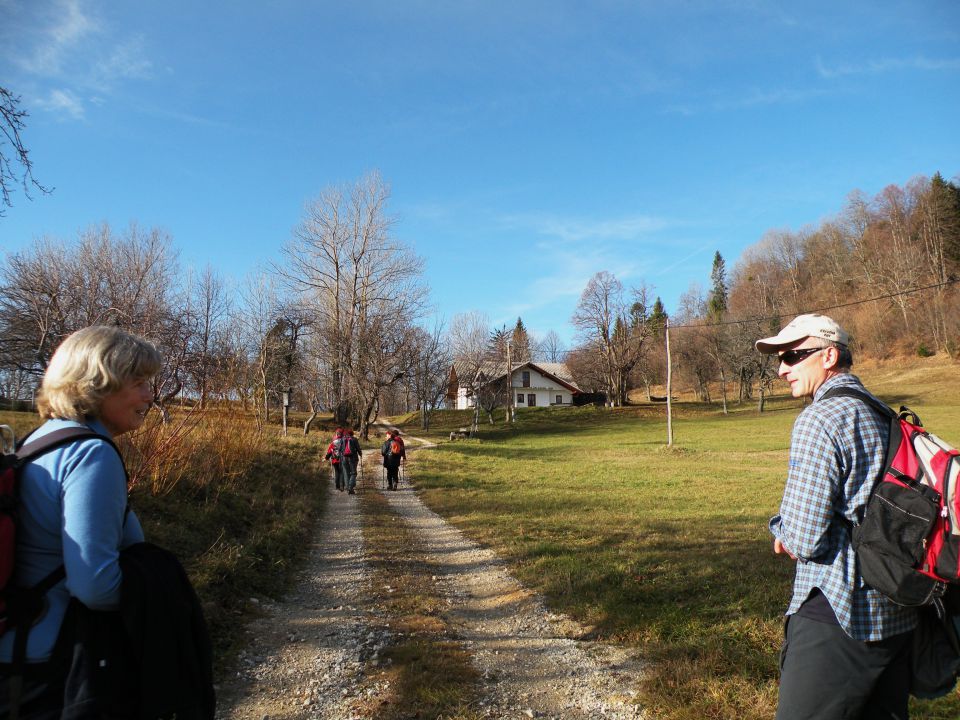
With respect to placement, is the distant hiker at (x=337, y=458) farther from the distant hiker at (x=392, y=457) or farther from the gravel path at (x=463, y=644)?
the gravel path at (x=463, y=644)

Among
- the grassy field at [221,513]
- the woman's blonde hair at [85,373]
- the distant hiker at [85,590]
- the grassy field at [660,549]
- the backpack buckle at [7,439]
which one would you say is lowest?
the grassy field at [660,549]

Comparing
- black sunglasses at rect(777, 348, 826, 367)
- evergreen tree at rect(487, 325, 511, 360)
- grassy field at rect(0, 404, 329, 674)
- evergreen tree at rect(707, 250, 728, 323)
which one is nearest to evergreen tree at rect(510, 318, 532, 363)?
evergreen tree at rect(487, 325, 511, 360)

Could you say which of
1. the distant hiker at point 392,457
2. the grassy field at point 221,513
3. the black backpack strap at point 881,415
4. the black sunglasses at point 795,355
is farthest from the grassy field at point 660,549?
the grassy field at point 221,513

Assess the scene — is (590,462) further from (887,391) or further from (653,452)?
(887,391)

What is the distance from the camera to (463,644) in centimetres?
520

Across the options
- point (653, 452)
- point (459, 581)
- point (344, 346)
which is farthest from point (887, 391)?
point (459, 581)

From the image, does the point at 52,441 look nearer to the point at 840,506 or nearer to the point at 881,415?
the point at 840,506

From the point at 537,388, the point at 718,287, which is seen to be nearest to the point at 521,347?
the point at 537,388

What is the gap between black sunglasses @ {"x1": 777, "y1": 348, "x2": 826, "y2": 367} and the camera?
8.52ft

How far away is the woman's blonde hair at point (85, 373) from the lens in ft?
6.37

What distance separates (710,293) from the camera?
10688cm

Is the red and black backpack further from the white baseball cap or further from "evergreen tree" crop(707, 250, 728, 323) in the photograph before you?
"evergreen tree" crop(707, 250, 728, 323)

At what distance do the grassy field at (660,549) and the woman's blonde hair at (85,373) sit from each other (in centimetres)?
374

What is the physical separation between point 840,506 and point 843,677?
60 centimetres
